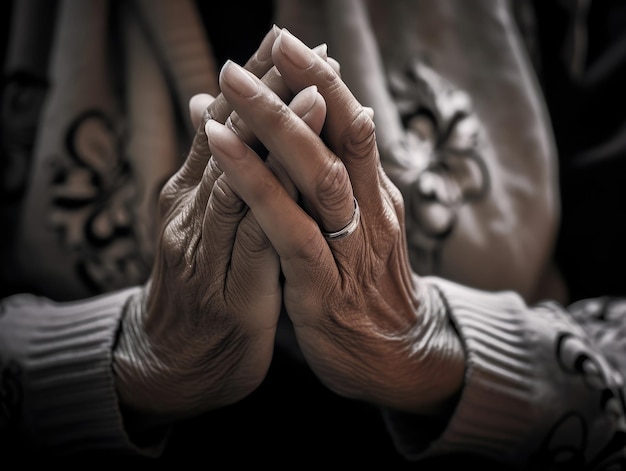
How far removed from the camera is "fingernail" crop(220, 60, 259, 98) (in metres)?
0.33

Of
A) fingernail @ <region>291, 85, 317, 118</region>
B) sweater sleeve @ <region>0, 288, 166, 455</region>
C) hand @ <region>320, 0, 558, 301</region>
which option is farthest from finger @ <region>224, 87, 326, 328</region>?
hand @ <region>320, 0, 558, 301</region>

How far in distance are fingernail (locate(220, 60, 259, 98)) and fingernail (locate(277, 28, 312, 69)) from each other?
0.03 meters

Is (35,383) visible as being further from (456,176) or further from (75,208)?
(456,176)

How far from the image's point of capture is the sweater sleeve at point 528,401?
48 centimetres

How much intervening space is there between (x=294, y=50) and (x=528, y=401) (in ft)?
1.08

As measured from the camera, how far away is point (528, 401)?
488 mm

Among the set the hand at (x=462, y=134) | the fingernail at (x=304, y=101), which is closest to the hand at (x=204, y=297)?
the fingernail at (x=304, y=101)

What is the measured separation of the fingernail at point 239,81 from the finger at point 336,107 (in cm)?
3

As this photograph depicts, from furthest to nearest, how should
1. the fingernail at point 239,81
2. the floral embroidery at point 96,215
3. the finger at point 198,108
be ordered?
the floral embroidery at point 96,215, the finger at point 198,108, the fingernail at point 239,81

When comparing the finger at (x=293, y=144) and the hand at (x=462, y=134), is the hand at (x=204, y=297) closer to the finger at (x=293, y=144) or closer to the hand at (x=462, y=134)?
the finger at (x=293, y=144)

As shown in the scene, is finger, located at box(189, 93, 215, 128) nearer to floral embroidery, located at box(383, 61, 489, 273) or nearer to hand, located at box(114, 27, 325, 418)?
hand, located at box(114, 27, 325, 418)

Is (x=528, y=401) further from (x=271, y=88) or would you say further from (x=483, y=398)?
(x=271, y=88)

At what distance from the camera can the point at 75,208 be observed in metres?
0.60

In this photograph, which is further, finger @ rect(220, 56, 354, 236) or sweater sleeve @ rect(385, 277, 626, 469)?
sweater sleeve @ rect(385, 277, 626, 469)
